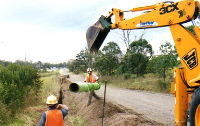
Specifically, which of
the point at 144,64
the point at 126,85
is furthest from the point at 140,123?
the point at 144,64

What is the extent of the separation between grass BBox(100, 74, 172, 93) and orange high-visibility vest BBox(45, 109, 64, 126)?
41.5 feet

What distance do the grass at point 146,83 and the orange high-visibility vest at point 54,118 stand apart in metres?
12.7

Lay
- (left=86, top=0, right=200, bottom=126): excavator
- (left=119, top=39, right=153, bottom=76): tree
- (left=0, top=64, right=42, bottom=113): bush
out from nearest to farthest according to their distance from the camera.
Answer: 1. (left=86, top=0, right=200, bottom=126): excavator
2. (left=0, top=64, right=42, bottom=113): bush
3. (left=119, top=39, right=153, bottom=76): tree

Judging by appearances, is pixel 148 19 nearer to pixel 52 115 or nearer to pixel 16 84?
pixel 52 115

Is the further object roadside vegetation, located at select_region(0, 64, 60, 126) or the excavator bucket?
roadside vegetation, located at select_region(0, 64, 60, 126)

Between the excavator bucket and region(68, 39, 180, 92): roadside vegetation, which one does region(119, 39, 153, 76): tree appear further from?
the excavator bucket

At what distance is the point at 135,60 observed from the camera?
2756cm

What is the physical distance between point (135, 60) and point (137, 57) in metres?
0.44

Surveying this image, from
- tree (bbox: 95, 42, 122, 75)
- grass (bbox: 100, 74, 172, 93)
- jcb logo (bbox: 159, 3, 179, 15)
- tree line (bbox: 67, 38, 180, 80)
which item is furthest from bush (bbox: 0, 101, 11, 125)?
tree (bbox: 95, 42, 122, 75)

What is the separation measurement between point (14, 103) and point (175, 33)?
805cm

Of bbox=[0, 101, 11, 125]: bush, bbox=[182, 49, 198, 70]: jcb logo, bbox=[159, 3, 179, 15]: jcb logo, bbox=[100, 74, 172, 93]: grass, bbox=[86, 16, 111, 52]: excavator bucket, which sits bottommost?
bbox=[0, 101, 11, 125]: bush

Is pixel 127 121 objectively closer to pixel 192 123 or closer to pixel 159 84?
pixel 192 123

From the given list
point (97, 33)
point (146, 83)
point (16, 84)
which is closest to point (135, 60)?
point (146, 83)

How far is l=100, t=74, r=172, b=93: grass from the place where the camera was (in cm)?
1914
